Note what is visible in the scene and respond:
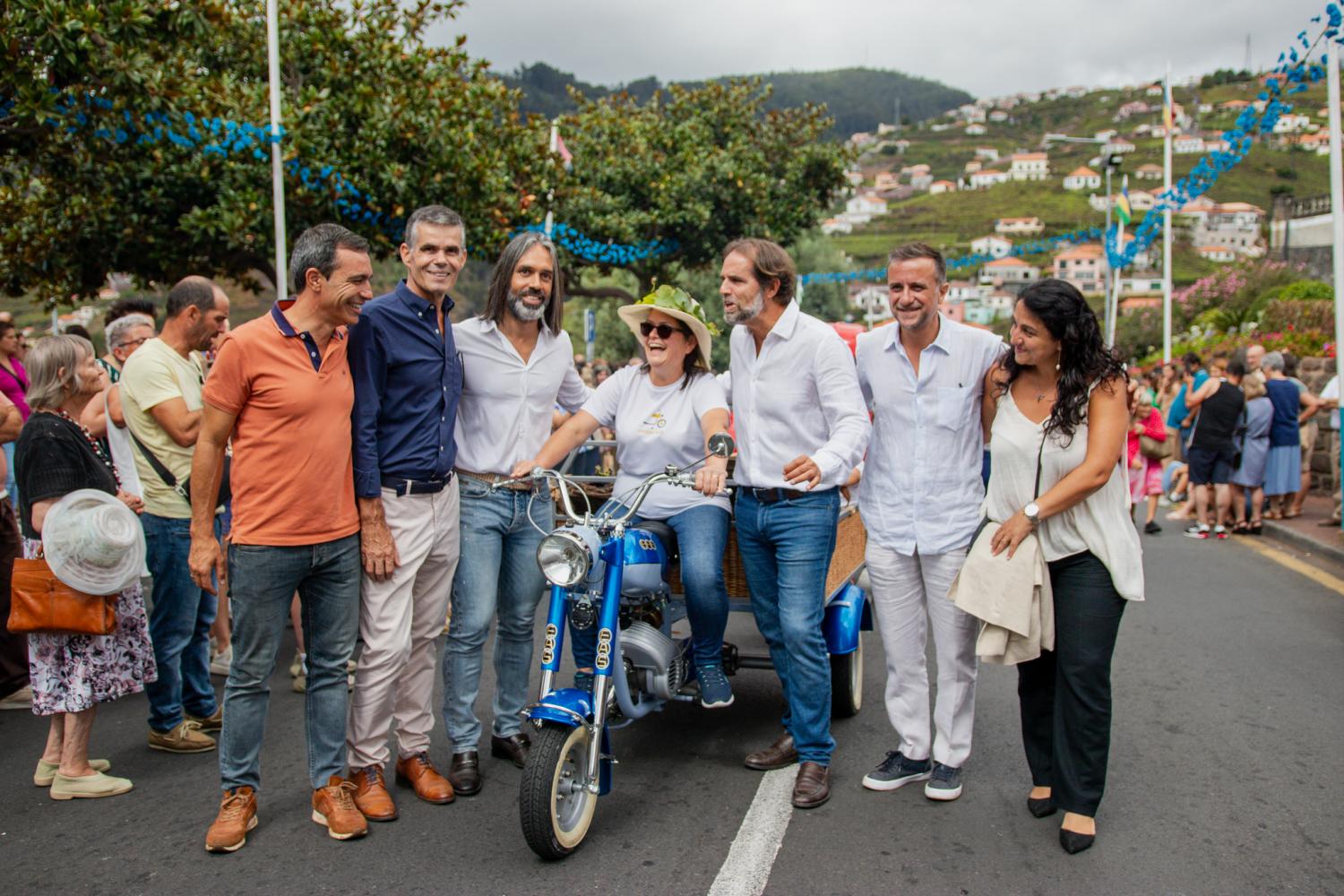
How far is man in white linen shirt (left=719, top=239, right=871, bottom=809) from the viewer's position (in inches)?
174

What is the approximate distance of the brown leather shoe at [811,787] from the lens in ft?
14.2

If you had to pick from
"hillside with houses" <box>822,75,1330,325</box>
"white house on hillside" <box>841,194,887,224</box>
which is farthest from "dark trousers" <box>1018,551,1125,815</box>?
"white house on hillside" <box>841,194,887,224</box>

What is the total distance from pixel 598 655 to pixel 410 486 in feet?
3.19

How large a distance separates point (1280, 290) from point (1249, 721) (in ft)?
88.2

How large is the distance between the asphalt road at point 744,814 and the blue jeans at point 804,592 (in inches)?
12.5

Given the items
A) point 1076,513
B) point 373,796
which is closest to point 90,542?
point 373,796

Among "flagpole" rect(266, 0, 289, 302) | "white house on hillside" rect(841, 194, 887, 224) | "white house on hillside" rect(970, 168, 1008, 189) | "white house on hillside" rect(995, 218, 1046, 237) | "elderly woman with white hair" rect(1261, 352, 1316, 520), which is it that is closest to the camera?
"flagpole" rect(266, 0, 289, 302)

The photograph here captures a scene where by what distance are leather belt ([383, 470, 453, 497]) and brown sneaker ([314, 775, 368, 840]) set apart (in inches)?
43.0

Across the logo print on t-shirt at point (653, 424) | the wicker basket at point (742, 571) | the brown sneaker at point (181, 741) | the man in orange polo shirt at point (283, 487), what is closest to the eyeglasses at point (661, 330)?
the logo print on t-shirt at point (653, 424)

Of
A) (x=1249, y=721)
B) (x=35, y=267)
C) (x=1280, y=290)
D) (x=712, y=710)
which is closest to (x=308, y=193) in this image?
(x=35, y=267)

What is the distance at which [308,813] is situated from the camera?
14.1 feet

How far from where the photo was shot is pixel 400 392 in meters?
4.27

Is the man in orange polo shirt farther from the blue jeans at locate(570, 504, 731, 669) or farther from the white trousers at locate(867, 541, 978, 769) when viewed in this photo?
the white trousers at locate(867, 541, 978, 769)

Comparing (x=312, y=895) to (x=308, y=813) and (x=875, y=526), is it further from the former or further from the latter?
(x=875, y=526)
